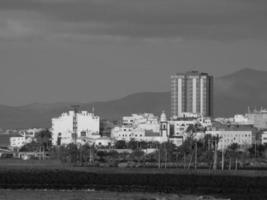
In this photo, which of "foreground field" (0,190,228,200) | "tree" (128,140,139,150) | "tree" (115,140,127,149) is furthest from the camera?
"tree" (115,140,127,149)

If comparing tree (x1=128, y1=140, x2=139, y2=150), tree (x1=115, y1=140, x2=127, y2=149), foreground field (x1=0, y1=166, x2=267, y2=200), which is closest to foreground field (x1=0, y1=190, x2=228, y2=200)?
foreground field (x1=0, y1=166, x2=267, y2=200)

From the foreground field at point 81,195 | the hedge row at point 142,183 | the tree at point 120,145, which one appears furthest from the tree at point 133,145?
the foreground field at point 81,195

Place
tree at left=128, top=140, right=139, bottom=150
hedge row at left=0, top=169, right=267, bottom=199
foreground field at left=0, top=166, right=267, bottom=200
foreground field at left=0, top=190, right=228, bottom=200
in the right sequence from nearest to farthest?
foreground field at left=0, top=190, right=228, bottom=200 < foreground field at left=0, top=166, right=267, bottom=200 < hedge row at left=0, top=169, right=267, bottom=199 < tree at left=128, top=140, right=139, bottom=150

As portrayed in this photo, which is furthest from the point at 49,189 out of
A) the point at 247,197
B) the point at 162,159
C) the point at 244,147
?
the point at 244,147

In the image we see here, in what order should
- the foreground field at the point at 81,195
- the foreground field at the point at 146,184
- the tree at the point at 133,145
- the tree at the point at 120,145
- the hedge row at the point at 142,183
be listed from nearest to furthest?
1. the foreground field at the point at 81,195
2. the foreground field at the point at 146,184
3. the hedge row at the point at 142,183
4. the tree at the point at 133,145
5. the tree at the point at 120,145

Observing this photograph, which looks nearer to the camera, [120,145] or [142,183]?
[142,183]

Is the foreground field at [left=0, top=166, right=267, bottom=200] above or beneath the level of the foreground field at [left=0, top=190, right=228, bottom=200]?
above

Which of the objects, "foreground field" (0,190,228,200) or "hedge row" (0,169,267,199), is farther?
"hedge row" (0,169,267,199)

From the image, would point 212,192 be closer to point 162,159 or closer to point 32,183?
point 32,183

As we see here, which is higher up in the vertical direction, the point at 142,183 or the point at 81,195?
the point at 142,183

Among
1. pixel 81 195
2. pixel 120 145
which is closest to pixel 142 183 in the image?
pixel 81 195

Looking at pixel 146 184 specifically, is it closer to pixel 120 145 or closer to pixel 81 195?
pixel 81 195

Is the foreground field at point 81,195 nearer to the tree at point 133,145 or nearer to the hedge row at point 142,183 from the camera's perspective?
the hedge row at point 142,183

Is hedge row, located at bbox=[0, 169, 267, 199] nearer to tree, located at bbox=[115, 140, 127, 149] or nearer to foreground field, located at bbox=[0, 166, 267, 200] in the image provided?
foreground field, located at bbox=[0, 166, 267, 200]
